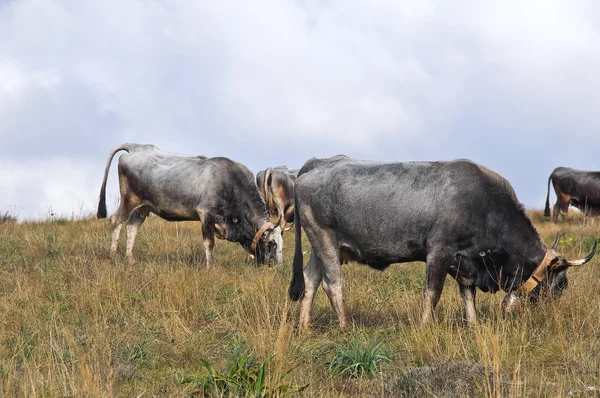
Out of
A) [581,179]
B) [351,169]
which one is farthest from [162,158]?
[581,179]

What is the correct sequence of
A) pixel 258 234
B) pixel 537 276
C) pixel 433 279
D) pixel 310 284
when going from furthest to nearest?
pixel 258 234, pixel 310 284, pixel 537 276, pixel 433 279

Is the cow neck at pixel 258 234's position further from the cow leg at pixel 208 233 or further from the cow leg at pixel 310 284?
the cow leg at pixel 310 284

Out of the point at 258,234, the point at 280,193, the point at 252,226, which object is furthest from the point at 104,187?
the point at 280,193

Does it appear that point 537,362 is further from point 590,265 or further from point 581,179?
point 581,179

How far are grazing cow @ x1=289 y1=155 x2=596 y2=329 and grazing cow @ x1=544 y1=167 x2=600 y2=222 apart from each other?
16.2 metres

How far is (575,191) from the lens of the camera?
2334 centimetres

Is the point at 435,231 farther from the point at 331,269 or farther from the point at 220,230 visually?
the point at 220,230

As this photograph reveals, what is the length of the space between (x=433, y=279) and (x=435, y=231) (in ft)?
1.66

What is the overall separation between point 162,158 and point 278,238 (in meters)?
3.02

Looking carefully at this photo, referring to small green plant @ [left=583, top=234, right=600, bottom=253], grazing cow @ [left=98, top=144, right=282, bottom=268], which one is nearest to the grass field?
grazing cow @ [left=98, top=144, right=282, bottom=268]

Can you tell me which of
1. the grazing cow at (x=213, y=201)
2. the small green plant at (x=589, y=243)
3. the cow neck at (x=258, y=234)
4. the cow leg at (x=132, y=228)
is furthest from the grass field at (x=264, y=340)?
the small green plant at (x=589, y=243)

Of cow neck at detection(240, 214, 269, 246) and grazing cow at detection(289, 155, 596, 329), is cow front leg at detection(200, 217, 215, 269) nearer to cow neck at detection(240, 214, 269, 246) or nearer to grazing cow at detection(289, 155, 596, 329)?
cow neck at detection(240, 214, 269, 246)

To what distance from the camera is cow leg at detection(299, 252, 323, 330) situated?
25.5 ft

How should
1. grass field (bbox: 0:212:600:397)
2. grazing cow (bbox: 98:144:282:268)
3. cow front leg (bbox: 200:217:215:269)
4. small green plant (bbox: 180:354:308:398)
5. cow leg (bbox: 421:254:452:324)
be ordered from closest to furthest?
small green plant (bbox: 180:354:308:398)
grass field (bbox: 0:212:600:397)
cow leg (bbox: 421:254:452:324)
cow front leg (bbox: 200:217:215:269)
grazing cow (bbox: 98:144:282:268)
